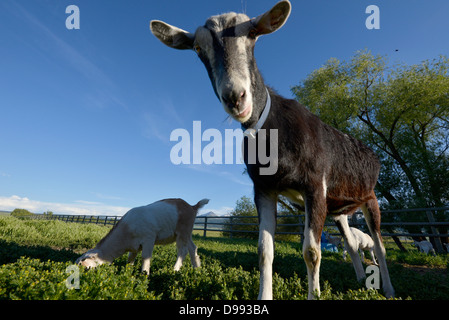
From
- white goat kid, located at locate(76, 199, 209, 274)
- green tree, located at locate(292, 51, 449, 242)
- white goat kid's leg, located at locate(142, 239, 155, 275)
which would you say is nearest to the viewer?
white goat kid's leg, located at locate(142, 239, 155, 275)

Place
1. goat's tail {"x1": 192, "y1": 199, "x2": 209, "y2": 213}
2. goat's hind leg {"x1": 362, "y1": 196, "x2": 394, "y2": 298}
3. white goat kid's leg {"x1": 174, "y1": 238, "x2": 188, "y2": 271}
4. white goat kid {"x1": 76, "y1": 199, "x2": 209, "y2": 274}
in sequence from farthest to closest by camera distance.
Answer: goat's tail {"x1": 192, "y1": 199, "x2": 209, "y2": 213}, white goat kid's leg {"x1": 174, "y1": 238, "x2": 188, "y2": 271}, white goat kid {"x1": 76, "y1": 199, "x2": 209, "y2": 274}, goat's hind leg {"x1": 362, "y1": 196, "x2": 394, "y2": 298}

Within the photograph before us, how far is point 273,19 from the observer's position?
8.66ft

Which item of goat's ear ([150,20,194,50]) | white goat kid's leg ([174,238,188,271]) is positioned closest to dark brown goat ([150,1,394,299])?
goat's ear ([150,20,194,50])

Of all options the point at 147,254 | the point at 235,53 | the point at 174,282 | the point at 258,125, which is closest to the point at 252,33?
the point at 235,53

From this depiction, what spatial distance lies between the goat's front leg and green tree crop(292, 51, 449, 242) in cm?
1503

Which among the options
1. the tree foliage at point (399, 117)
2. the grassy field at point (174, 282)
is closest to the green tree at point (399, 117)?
the tree foliage at point (399, 117)

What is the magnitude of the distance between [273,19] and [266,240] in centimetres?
242

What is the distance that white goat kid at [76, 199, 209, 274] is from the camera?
5.13 m

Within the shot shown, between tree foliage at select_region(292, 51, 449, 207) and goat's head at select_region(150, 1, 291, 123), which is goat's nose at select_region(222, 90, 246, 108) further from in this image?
tree foliage at select_region(292, 51, 449, 207)

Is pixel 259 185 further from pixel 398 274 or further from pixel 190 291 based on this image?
pixel 398 274

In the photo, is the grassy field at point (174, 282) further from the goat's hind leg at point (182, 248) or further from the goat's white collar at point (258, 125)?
the goat's white collar at point (258, 125)

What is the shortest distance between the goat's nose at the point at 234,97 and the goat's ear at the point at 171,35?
126cm

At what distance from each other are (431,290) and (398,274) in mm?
1182

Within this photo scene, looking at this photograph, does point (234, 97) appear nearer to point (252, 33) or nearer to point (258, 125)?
point (258, 125)
